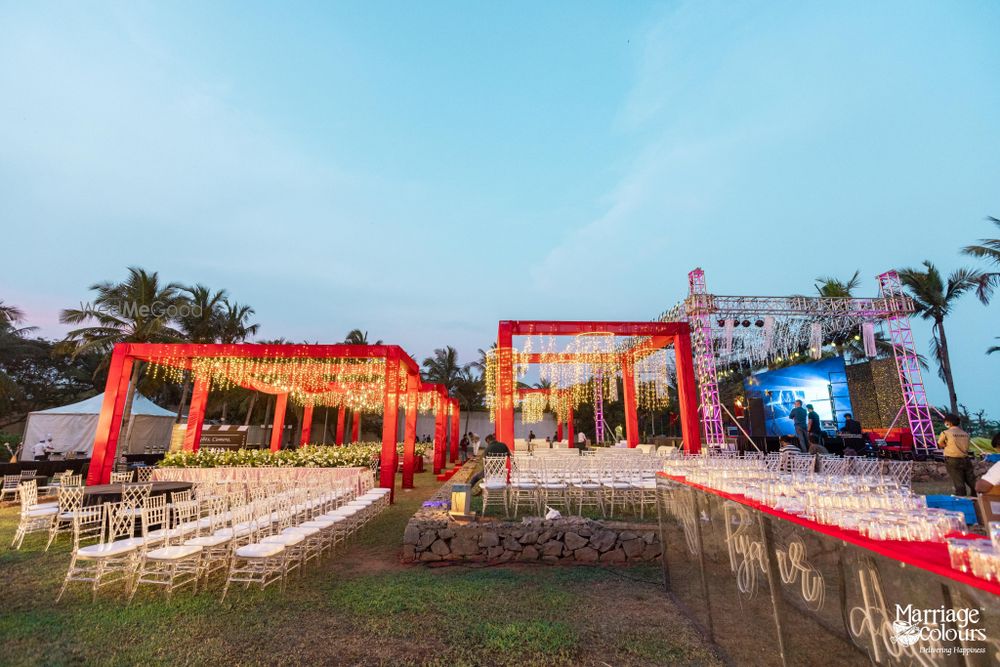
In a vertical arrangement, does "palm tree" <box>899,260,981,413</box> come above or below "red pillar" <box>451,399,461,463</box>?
above

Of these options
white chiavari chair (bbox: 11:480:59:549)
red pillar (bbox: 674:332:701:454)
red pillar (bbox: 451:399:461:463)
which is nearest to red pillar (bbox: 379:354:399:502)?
white chiavari chair (bbox: 11:480:59:549)

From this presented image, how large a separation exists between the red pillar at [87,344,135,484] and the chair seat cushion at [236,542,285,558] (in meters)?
8.17

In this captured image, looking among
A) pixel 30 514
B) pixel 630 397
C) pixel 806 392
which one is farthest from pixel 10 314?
pixel 806 392

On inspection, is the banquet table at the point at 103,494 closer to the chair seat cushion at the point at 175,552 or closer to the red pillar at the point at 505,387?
the chair seat cushion at the point at 175,552

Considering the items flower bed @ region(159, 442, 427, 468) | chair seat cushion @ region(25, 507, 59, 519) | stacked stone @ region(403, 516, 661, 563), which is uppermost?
flower bed @ region(159, 442, 427, 468)

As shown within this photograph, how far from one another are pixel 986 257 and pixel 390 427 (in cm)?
1943

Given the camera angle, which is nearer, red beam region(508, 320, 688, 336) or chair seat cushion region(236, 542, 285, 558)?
chair seat cushion region(236, 542, 285, 558)

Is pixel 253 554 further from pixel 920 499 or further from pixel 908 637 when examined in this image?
pixel 920 499

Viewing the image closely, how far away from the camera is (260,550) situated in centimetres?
403

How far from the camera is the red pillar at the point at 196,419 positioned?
12258 mm

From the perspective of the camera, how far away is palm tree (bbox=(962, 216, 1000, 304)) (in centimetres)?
1370

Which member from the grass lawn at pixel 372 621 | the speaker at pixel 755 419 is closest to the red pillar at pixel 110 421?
the grass lawn at pixel 372 621

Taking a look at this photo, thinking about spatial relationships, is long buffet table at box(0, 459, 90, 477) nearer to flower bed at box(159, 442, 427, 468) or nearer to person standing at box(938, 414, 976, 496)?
flower bed at box(159, 442, 427, 468)

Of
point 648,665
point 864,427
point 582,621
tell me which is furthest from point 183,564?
point 864,427
